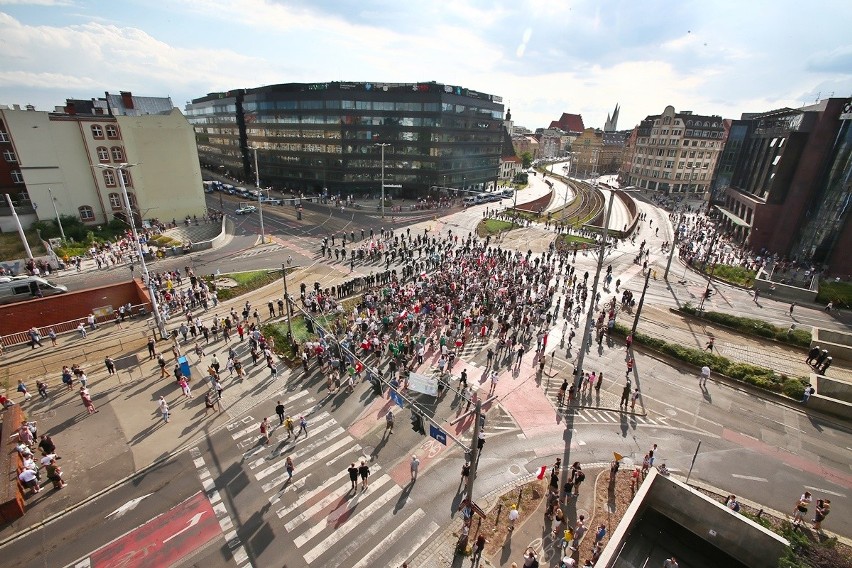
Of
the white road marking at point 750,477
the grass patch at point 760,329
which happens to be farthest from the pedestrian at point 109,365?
the grass patch at point 760,329

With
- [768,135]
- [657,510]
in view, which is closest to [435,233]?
[657,510]

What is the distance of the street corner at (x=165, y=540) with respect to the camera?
1462cm

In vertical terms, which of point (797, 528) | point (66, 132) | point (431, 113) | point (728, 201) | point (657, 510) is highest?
point (431, 113)

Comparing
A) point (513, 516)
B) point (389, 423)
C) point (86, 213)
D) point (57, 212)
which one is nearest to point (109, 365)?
point (389, 423)

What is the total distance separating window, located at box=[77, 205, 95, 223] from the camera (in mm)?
53681

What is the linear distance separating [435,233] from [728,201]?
5924cm

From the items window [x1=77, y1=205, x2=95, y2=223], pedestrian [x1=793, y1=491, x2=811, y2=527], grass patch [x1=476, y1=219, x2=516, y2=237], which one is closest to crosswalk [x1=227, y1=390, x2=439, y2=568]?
pedestrian [x1=793, y1=491, x2=811, y2=527]

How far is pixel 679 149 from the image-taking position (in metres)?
104

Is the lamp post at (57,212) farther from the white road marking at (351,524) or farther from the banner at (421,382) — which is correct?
the banner at (421,382)

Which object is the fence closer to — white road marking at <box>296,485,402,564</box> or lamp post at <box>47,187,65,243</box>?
lamp post at <box>47,187,65,243</box>

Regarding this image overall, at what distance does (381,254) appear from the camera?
48.6 metres

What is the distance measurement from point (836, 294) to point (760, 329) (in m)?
14.1

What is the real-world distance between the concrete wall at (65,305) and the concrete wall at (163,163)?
27.2 meters

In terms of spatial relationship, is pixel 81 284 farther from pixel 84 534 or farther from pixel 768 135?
pixel 768 135
